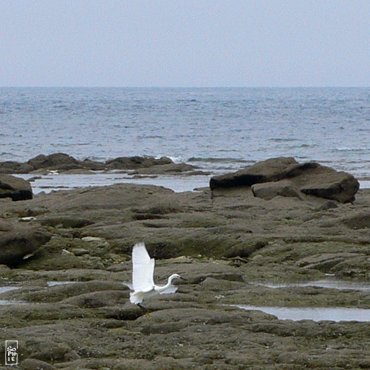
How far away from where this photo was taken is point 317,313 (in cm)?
1429

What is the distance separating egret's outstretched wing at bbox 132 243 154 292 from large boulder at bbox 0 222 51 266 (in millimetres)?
5329

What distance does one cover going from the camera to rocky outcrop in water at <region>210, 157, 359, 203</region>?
25969 millimetres

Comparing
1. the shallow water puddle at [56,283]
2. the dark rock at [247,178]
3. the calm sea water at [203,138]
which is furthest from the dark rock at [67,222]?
the calm sea water at [203,138]

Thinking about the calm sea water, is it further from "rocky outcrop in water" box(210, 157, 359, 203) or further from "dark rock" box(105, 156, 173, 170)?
"rocky outcrop in water" box(210, 157, 359, 203)

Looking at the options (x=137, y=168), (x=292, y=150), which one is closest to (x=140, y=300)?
(x=137, y=168)

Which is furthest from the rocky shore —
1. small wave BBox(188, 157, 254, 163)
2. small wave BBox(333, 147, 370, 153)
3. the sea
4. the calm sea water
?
small wave BBox(333, 147, 370, 153)

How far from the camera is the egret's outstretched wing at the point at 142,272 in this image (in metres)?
14.0

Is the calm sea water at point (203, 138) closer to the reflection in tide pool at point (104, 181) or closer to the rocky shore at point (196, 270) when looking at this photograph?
the reflection in tide pool at point (104, 181)

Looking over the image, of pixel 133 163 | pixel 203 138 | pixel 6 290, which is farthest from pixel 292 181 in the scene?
pixel 203 138

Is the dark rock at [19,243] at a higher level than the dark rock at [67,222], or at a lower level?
higher

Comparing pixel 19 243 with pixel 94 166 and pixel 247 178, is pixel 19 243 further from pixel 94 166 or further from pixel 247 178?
pixel 94 166

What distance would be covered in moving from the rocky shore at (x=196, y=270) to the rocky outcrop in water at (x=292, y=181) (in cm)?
3

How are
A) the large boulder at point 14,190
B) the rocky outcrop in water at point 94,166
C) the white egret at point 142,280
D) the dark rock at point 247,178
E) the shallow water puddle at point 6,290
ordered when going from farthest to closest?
the rocky outcrop in water at point 94,166
the large boulder at point 14,190
the dark rock at point 247,178
the shallow water puddle at point 6,290
the white egret at point 142,280

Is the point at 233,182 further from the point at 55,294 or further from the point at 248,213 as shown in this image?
the point at 55,294
